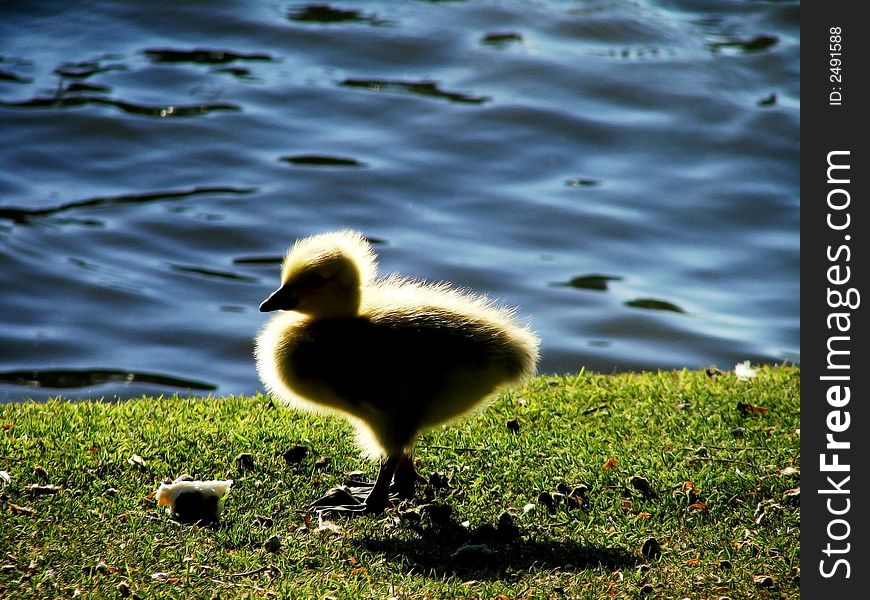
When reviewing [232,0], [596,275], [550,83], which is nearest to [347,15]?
[232,0]

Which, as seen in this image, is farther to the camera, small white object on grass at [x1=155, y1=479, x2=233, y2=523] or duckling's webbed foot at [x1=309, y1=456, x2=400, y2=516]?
duckling's webbed foot at [x1=309, y1=456, x2=400, y2=516]

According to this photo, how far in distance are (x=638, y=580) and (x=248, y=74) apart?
1062 cm

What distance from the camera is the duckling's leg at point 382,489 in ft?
15.2

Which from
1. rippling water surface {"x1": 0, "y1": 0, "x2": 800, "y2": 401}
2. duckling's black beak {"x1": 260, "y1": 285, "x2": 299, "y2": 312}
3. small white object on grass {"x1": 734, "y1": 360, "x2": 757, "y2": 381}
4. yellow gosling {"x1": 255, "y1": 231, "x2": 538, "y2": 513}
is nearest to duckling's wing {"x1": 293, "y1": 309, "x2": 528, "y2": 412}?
yellow gosling {"x1": 255, "y1": 231, "x2": 538, "y2": 513}

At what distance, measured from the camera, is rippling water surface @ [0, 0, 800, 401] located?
30.9ft

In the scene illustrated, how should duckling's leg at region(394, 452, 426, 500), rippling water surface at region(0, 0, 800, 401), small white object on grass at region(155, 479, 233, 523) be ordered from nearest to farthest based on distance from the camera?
small white object on grass at region(155, 479, 233, 523), duckling's leg at region(394, 452, 426, 500), rippling water surface at region(0, 0, 800, 401)

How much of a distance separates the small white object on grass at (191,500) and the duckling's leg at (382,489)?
620mm

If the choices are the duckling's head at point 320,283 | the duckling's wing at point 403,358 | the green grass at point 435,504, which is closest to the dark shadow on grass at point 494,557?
the green grass at point 435,504

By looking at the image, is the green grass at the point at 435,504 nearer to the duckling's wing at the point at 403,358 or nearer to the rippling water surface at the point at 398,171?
the duckling's wing at the point at 403,358

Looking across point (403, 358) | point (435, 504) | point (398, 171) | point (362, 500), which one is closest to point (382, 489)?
point (362, 500)

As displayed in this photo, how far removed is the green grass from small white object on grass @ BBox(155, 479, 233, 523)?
2.1 inches

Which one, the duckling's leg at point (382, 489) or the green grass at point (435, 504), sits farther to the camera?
the duckling's leg at point (382, 489)

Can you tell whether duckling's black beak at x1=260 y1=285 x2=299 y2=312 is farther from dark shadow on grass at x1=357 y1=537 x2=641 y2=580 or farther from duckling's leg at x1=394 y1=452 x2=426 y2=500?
dark shadow on grass at x1=357 y1=537 x2=641 y2=580

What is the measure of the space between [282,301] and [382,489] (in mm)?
899
